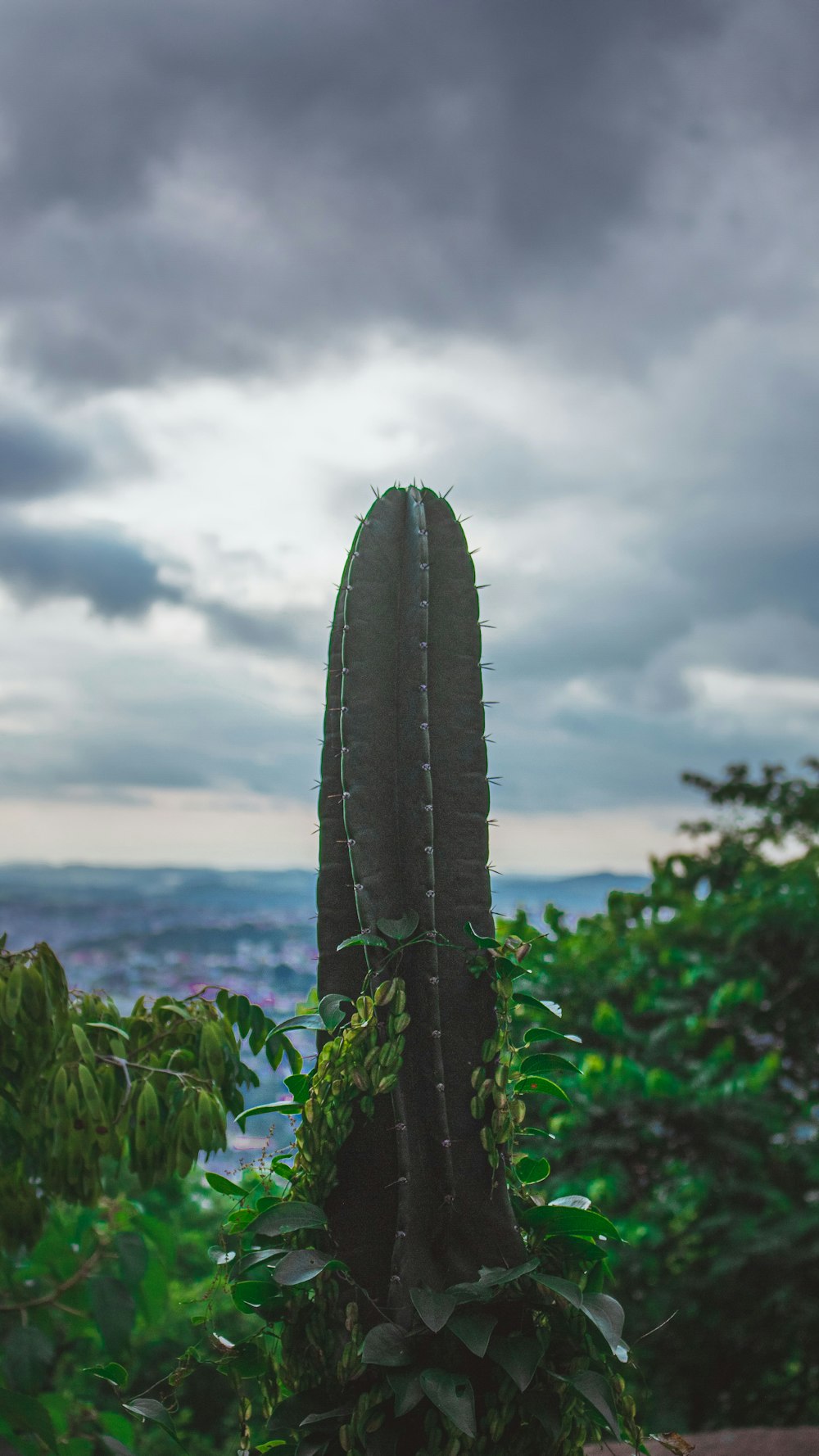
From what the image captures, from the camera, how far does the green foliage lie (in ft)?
12.5

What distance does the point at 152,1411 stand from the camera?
1707 mm

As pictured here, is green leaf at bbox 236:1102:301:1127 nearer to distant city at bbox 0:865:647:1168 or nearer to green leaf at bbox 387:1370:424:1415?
green leaf at bbox 387:1370:424:1415

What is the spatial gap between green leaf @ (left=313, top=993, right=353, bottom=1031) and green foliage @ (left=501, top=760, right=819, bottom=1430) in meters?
2.20

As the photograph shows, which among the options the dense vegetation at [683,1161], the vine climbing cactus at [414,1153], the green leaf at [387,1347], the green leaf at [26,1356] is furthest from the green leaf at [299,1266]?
the dense vegetation at [683,1161]

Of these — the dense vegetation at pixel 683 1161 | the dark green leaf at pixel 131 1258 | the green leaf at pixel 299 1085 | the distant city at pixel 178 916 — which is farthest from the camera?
the distant city at pixel 178 916

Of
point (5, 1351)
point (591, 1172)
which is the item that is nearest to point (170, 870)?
point (591, 1172)

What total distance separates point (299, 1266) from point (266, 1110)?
41 cm

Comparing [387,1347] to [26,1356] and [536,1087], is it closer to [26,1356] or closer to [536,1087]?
[536,1087]

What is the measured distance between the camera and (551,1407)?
163 centimetres

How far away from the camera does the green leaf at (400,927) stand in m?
1.71

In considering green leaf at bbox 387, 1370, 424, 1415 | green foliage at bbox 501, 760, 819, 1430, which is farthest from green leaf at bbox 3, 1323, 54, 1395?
green foliage at bbox 501, 760, 819, 1430

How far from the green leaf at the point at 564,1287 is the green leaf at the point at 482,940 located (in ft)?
1.62

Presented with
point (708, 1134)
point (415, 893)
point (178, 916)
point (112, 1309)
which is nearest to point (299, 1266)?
point (112, 1309)

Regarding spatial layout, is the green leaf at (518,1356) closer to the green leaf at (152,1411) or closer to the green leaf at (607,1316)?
the green leaf at (607,1316)
